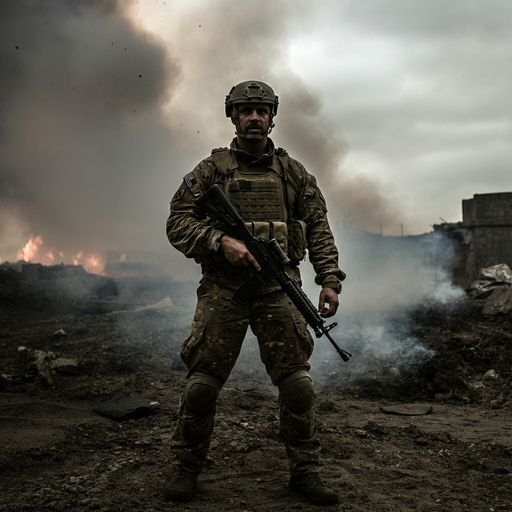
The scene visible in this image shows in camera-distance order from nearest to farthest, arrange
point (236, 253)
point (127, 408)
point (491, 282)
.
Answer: point (236, 253) → point (127, 408) → point (491, 282)

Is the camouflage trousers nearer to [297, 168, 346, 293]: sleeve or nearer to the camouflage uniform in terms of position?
the camouflage uniform

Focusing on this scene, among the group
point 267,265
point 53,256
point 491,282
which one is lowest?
point 267,265

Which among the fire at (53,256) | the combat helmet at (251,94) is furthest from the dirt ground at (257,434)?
the fire at (53,256)

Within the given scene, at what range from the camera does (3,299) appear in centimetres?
1287

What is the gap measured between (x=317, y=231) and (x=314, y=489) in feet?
4.84

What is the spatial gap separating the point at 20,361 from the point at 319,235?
504 cm

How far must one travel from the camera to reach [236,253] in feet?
8.62

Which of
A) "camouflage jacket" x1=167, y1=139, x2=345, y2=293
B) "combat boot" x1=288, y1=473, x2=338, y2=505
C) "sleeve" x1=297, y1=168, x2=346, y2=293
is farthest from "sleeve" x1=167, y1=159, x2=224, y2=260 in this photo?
"combat boot" x1=288, y1=473, x2=338, y2=505

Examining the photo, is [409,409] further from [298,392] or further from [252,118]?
[252,118]

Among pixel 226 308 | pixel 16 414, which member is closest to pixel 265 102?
pixel 226 308

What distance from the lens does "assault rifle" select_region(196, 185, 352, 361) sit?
2699mm

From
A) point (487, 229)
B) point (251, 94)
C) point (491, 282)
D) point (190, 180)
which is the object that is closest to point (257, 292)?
point (190, 180)

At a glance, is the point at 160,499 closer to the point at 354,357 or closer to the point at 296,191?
the point at 296,191

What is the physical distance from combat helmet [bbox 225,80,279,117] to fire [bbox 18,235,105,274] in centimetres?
1744
